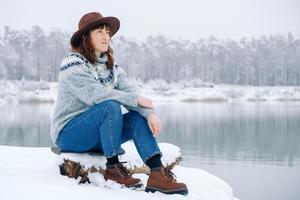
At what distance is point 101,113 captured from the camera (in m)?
3.01

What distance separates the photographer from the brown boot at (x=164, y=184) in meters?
2.95

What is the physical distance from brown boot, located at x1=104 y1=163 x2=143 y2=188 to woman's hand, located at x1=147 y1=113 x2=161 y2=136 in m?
0.33

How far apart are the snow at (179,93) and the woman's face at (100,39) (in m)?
48.3

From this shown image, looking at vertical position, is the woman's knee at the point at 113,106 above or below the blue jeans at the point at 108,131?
above

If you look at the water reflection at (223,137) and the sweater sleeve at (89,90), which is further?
the water reflection at (223,137)

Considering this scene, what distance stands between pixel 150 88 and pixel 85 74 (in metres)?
62.1

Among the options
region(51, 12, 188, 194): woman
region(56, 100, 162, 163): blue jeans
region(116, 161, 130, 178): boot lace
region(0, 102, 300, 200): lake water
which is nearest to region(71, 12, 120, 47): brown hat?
region(51, 12, 188, 194): woman

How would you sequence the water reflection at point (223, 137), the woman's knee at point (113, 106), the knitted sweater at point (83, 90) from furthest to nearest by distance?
the water reflection at point (223, 137)
the knitted sweater at point (83, 90)
the woman's knee at point (113, 106)

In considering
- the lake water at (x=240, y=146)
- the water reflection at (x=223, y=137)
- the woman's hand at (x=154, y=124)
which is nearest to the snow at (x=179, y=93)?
the lake water at (x=240, y=146)

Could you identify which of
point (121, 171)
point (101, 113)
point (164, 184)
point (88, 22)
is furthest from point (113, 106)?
point (88, 22)

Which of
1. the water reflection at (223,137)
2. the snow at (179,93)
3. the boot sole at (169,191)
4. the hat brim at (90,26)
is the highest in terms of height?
the hat brim at (90,26)

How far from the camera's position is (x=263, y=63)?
76.2 metres

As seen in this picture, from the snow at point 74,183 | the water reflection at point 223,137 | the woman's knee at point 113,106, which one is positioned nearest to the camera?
the snow at point 74,183

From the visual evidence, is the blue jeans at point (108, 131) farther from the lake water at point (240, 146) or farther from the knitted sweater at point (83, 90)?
the lake water at point (240, 146)
